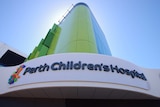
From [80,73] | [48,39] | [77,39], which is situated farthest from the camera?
[48,39]

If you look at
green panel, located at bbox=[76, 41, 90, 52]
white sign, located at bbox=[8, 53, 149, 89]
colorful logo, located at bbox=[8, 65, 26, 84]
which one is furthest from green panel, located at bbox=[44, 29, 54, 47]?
white sign, located at bbox=[8, 53, 149, 89]

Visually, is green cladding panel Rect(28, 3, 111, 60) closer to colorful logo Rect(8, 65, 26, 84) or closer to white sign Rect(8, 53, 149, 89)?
white sign Rect(8, 53, 149, 89)

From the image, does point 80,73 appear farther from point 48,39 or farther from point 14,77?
point 48,39

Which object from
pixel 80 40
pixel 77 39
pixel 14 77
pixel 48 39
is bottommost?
pixel 14 77

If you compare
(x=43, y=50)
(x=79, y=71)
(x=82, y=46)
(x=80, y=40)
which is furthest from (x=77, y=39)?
(x=43, y=50)

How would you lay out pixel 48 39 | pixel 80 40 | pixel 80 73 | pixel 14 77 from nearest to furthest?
pixel 80 73, pixel 14 77, pixel 80 40, pixel 48 39

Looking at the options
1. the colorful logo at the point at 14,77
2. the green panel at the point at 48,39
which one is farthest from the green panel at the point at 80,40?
the colorful logo at the point at 14,77

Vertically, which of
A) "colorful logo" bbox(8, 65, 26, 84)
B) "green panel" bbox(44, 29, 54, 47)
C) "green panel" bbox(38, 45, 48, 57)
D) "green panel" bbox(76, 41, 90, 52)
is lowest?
"colorful logo" bbox(8, 65, 26, 84)

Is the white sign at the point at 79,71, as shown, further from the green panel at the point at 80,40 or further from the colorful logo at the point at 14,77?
the green panel at the point at 80,40

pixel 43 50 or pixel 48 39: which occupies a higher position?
pixel 48 39

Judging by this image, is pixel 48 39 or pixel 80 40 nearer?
pixel 80 40

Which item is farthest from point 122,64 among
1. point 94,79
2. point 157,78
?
point 157,78

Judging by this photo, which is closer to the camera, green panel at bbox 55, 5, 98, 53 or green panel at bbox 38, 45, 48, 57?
green panel at bbox 55, 5, 98, 53

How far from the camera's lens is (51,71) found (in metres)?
5.54
